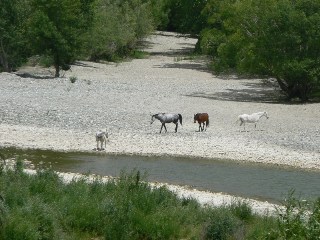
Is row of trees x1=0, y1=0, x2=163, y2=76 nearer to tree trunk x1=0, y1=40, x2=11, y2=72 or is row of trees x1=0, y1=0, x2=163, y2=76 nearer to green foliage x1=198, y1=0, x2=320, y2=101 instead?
tree trunk x1=0, y1=40, x2=11, y2=72

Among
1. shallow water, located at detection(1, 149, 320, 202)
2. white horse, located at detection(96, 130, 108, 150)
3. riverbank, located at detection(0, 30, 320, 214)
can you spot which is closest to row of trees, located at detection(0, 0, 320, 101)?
riverbank, located at detection(0, 30, 320, 214)

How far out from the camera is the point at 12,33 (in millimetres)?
46500

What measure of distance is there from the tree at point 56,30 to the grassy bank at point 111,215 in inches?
1154

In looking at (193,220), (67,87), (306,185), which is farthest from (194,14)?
(193,220)

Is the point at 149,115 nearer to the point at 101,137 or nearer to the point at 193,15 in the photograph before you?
the point at 101,137

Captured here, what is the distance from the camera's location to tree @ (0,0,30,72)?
1827 inches

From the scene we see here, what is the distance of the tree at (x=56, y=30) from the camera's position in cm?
4469

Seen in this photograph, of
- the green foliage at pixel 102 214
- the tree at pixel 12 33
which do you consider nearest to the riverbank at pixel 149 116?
the tree at pixel 12 33

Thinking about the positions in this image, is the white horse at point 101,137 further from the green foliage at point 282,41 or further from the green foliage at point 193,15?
the green foliage at point 193,15

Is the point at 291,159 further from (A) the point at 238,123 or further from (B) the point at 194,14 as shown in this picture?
(B) the point at 194,14

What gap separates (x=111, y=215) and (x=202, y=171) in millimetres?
10055

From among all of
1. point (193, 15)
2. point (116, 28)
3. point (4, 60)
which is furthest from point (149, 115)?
point (193, 15)

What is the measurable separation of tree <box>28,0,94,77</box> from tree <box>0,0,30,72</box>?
3.33 ft

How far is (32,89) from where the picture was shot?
38812 mm
